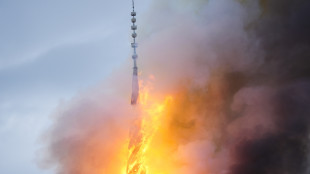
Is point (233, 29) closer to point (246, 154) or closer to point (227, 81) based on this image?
point (227, 81)

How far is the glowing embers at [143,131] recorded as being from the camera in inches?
1725

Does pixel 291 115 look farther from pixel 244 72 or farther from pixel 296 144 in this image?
pixel 244 72

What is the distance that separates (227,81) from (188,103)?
4818 mm

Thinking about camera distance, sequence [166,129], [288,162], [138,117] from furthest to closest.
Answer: [288,162] → [166,129] → [138,117]

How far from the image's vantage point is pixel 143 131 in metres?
44.8

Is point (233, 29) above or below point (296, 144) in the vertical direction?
above

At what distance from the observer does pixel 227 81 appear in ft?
164

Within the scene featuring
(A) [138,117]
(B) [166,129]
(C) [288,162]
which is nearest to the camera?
(A) [138,117]

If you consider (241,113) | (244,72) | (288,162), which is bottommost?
(288,162)

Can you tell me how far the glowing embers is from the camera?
1725 inches

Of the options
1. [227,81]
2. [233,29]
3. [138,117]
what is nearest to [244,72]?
[227,81]

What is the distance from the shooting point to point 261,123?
50250mm

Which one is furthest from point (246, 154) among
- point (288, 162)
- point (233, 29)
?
point (233, 29)

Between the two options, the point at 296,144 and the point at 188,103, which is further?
the point at 296,144
